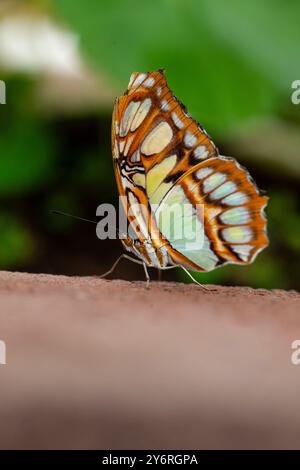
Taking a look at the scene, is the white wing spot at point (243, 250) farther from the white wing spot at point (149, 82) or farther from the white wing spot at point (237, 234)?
the white wing spot at point (149, 82)

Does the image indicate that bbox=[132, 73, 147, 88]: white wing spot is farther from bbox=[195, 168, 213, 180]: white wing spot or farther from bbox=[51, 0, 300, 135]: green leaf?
bbox=[51, 0, 300, 135]: green leaf

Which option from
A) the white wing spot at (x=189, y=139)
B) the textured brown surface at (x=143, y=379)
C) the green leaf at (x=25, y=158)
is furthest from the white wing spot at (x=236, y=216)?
the green leaf at (x=25, y=158)

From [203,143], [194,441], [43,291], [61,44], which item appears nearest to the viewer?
[194,441]

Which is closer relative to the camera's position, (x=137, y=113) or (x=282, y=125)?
(x=137, y=113)

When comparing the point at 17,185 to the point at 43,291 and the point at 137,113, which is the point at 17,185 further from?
the point at 43,291

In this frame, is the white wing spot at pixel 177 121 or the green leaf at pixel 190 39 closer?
the white wing spot at pixel 177 121

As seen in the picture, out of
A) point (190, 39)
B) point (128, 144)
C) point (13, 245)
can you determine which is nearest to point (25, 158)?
point (13, 245)
